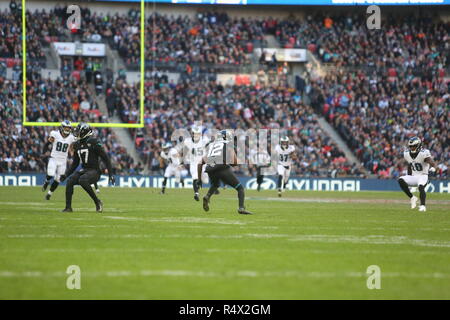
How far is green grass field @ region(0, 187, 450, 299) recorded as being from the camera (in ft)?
22.0

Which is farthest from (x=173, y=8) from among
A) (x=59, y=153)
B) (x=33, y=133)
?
(x=59, y=153)

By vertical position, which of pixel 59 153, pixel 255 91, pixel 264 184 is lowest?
pixel 264 184

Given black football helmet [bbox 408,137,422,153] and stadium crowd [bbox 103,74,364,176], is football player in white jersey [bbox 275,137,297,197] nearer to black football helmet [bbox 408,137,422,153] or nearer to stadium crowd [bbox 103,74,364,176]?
stadium crowd [bbox 103,74,364,176]

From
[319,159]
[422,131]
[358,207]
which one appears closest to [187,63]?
[319,159]

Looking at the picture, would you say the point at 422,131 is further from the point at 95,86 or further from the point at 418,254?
the point at 418,254

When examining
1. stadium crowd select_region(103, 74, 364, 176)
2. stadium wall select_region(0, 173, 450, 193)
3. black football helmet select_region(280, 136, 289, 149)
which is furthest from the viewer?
stadium crowd select_region(103, 74, 364, 176)

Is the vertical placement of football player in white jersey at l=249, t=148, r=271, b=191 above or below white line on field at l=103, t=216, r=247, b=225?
above

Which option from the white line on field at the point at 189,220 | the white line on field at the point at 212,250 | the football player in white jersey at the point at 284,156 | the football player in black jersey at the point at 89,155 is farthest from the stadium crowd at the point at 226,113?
the white line on field at the point at 212,250

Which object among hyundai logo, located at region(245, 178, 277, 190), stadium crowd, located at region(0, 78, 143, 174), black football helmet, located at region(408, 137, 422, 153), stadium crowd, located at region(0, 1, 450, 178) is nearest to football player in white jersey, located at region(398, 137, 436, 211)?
black football helmet, located at region(408, 137, 422, 153)

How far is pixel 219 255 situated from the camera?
8836mm

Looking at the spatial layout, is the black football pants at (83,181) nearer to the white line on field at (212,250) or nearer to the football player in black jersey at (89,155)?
the football player in black jersey at (89,155)

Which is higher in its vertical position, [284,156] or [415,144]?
[415,144]

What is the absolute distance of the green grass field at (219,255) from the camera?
6703mm
